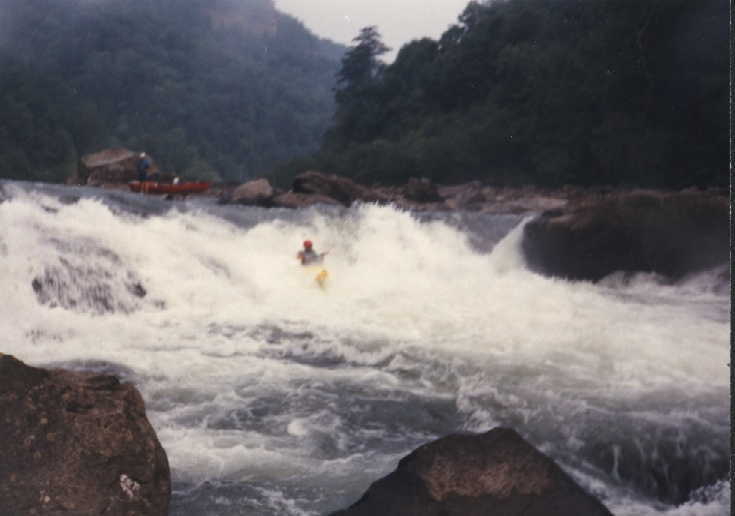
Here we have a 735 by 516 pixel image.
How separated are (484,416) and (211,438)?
4.67 ft

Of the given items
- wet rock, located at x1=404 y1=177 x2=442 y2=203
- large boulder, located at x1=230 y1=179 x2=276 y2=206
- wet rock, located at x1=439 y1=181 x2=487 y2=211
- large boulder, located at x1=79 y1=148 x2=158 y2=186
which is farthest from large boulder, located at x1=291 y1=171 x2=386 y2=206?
large boulder, located at x1=79 y1=148 x2=158 y2=186

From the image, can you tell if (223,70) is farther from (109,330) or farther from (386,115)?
(109,330)

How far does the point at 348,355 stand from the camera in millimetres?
4809

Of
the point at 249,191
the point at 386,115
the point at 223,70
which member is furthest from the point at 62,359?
the point at 223,70

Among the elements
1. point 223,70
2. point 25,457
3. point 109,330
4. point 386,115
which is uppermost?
point 223,70

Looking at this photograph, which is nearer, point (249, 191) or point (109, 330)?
point (109, 330)

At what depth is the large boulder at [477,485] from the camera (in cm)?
190

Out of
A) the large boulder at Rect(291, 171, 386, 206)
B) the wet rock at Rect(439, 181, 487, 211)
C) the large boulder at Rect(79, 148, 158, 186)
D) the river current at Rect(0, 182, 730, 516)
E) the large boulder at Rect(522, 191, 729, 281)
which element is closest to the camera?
the river current at Rect(0, 182, 730, 516)

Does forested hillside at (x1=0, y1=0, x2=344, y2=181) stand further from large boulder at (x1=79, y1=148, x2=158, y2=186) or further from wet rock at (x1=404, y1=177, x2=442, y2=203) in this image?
wet rock at (x1=404, y1=177, x2=442, y2=203)

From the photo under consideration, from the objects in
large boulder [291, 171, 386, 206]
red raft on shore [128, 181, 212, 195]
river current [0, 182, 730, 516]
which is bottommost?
river current [0, 182, 730, 516]

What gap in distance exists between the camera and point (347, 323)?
589cm

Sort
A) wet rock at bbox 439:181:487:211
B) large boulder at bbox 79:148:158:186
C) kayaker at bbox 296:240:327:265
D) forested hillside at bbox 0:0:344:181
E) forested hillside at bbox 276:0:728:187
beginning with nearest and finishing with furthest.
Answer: kayaker at bbox 296:240:327:265
forested hillside at bbox 276:0:728:187
wet rock at bbox 439:181:487:211
large boulder at bbox 79:148:158:186
forested hillside at bbox 0:0:344:181

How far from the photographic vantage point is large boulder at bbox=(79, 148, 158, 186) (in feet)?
59.8

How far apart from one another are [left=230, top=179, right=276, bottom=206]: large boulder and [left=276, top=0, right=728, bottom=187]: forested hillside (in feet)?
14.3
